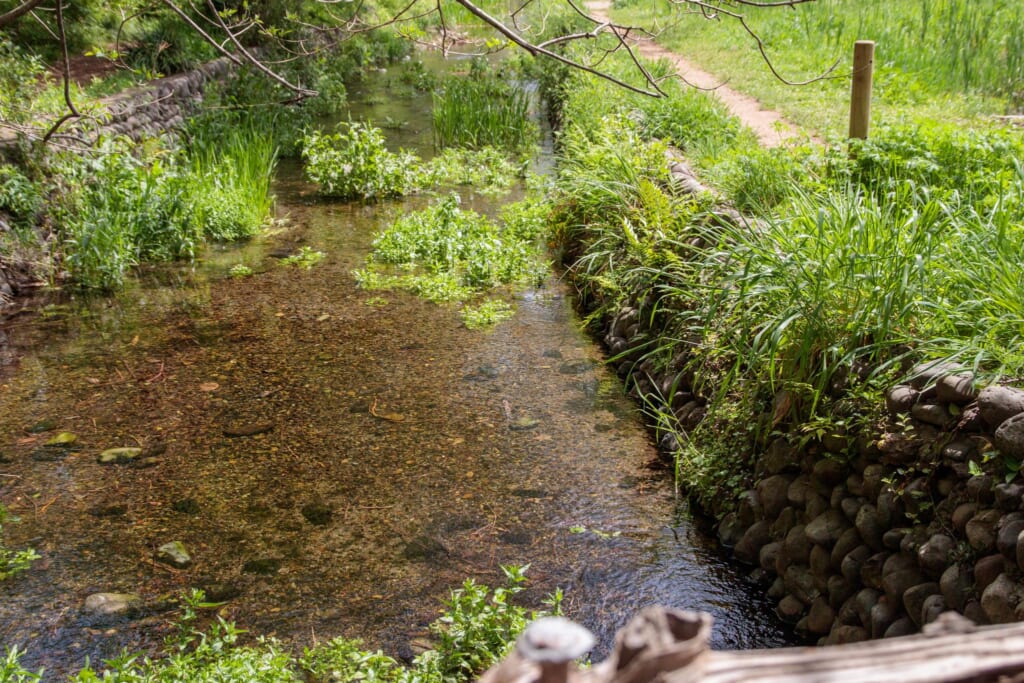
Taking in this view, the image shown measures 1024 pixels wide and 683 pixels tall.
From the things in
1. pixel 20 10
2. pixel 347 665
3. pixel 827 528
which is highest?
pixel 20 10

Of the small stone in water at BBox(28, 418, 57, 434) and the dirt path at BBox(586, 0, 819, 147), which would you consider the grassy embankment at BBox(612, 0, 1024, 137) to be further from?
the small stone in water at BBox(28, 418, 57, 434)

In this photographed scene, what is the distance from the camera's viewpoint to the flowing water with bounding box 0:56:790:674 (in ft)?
13.4

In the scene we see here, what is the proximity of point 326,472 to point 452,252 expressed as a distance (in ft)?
12.8

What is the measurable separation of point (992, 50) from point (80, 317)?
34.5 ft

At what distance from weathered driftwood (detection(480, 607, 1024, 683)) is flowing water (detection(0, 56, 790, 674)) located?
2883 mm

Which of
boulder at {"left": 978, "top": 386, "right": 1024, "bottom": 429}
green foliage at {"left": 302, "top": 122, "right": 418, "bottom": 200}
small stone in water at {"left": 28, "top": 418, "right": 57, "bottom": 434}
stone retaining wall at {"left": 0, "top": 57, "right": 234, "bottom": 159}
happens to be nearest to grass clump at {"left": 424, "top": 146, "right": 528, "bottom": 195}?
green foliage at {"left": 302, "top": 122, "right": 418, "bottom": 200}

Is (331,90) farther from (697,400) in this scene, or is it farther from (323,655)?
(323,655)

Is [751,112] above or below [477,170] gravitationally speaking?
above

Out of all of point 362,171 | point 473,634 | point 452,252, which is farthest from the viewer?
point 362,171

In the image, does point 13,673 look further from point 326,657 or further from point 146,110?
point 146,110

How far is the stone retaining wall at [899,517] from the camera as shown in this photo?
3031 mm

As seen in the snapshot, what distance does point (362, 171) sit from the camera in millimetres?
10742

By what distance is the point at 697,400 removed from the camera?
17.5ft

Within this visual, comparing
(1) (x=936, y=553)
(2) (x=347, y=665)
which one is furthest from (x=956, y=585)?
(2) (x=347, y=665)
